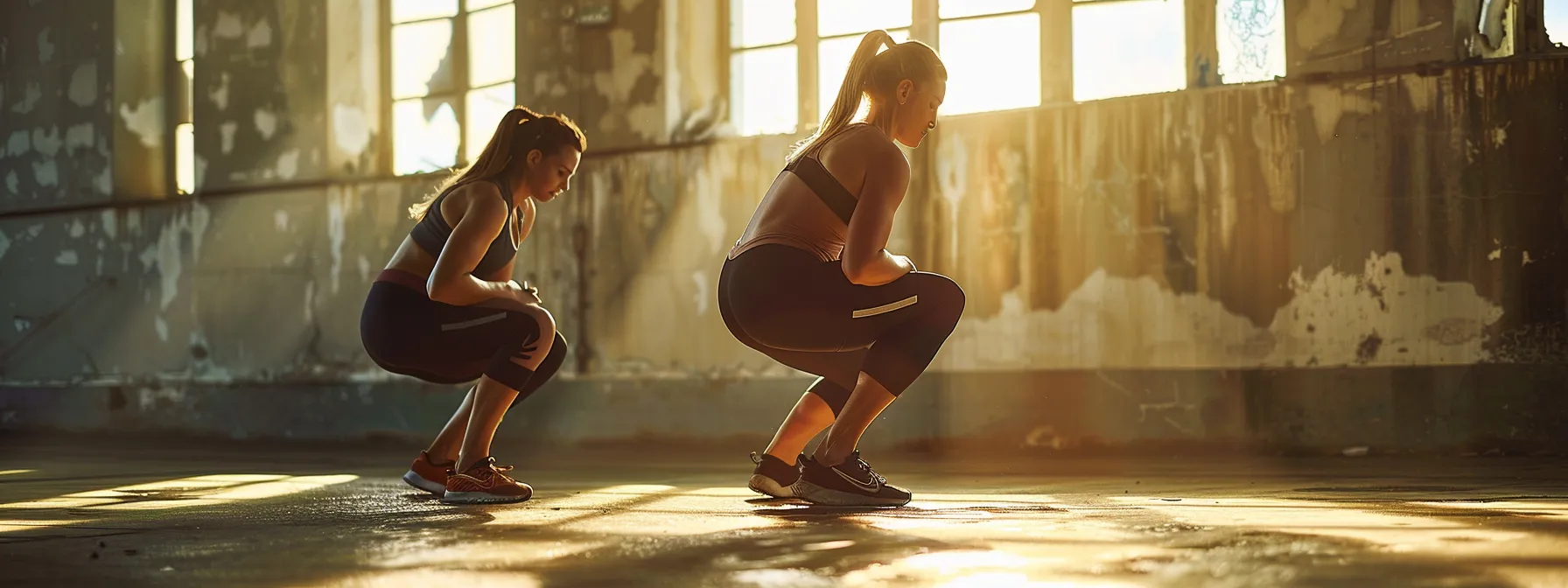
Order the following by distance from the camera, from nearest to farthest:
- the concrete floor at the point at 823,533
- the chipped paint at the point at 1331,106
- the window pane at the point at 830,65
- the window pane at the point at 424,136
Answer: the concrete floor at the point at 823,533 < the chipped paint at the point at 1331,106 < the window pane at the point at 830,65 < the window pane at the point at 424,136

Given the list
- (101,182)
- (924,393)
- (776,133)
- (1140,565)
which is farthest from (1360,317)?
(101,182)

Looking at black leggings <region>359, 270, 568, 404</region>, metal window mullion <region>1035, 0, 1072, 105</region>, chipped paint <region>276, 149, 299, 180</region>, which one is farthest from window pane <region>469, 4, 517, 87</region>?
black leggings <region>359, 270, 568, 404</region>

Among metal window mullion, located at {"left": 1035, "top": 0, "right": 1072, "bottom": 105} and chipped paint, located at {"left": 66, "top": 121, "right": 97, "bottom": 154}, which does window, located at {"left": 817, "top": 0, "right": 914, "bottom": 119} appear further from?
chipped paint, located at {"left": 66, "top": 121, "right": 97, "bottom": 154}

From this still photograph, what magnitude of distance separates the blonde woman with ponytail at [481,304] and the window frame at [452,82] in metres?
4.18

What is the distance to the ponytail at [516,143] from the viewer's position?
3.85m

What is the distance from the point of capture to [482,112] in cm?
820

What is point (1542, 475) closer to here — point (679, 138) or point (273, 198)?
point (679, 138)

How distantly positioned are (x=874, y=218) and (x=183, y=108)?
7527 mm

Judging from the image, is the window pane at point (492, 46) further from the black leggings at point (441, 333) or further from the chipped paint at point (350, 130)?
the black leggings at point (441, 333)

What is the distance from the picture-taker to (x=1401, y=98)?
6.02m

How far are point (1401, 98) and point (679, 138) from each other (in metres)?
3.38

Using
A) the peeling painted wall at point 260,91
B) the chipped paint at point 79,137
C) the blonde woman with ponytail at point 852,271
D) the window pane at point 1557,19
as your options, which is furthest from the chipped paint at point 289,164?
the window pane at point 1557,19

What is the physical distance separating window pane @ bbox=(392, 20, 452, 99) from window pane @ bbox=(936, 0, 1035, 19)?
3006mm

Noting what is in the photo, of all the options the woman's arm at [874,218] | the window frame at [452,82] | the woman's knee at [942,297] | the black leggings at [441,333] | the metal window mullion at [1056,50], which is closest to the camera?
the woman's arm at [874,218]
